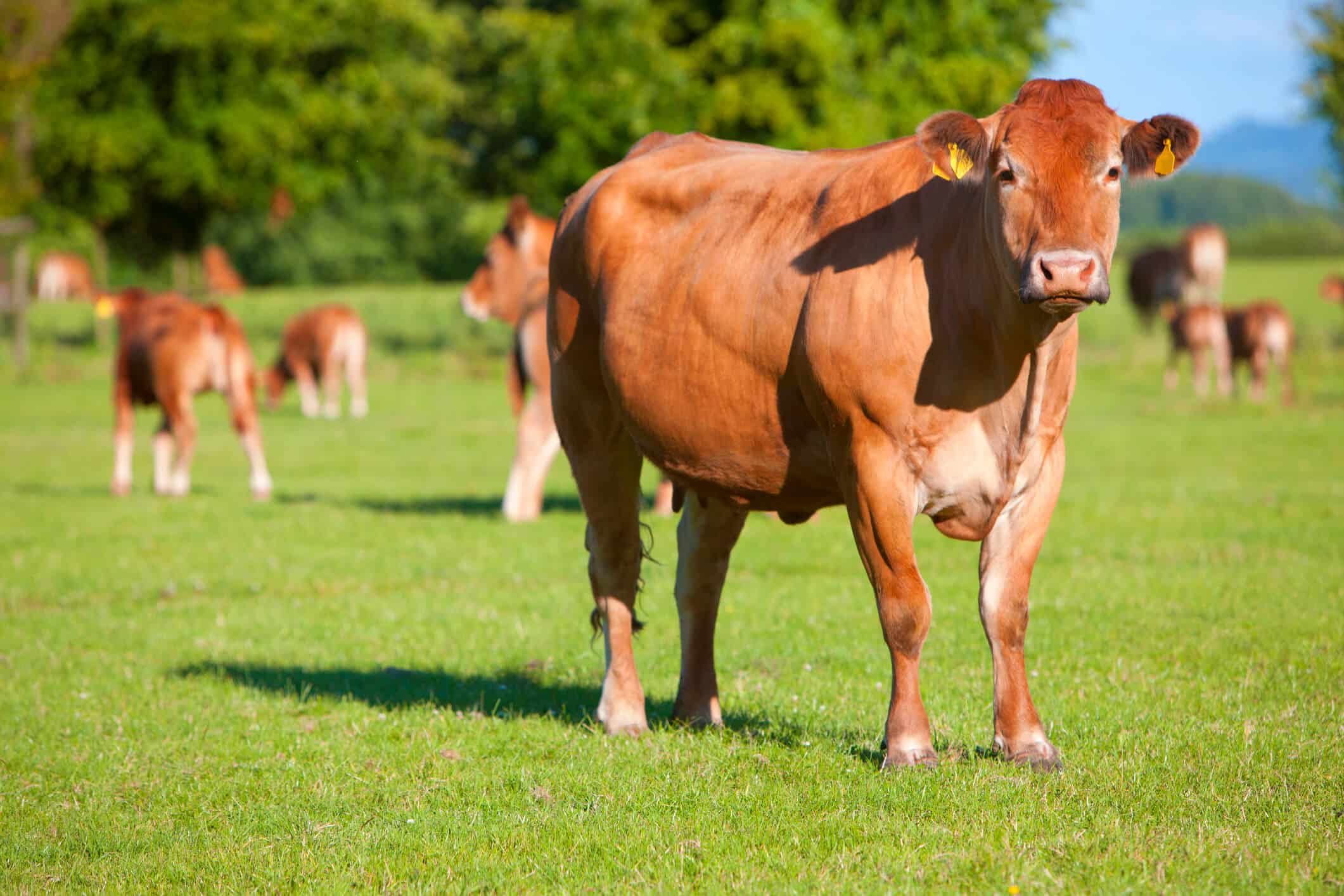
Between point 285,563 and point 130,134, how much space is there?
95.9 feet

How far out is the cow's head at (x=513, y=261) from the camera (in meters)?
15.0

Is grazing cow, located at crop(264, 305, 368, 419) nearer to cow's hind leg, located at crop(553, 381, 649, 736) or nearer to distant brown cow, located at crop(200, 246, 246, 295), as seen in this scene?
distant brown cow, located at crop(200, 246, 246, 295)

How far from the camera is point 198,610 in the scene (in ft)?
31.3

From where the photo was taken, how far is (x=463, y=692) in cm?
709

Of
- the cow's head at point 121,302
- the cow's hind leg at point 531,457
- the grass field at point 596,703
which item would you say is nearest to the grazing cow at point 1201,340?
the grass field at point 596,703

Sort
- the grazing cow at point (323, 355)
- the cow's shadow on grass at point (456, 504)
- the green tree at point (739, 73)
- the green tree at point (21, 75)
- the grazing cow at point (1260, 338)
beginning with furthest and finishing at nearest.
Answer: the green tree at point (21, 75) → the green tree at point (739, 73) → the grazing cow at point (323, 355) → the grazing cow at point (1260, 338) → the cow's shadow on grass at point (456, 504)

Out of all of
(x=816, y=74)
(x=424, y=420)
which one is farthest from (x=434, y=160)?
(x=424, y=420)

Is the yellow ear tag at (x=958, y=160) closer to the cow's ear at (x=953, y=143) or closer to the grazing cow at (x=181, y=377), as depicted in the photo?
the cow's ear at (x=953, y=143)

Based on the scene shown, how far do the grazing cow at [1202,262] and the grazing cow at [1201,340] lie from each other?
11.0 metres

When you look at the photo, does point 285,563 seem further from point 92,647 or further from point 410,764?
point 410,764

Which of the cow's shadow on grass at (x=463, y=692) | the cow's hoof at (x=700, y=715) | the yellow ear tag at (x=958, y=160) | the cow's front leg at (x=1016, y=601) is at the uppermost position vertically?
the yellow ear tag at (x=958, y=160)

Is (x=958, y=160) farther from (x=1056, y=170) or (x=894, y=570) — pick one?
(x=894, y=570)

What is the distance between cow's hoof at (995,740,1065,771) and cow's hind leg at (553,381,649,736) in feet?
5.87

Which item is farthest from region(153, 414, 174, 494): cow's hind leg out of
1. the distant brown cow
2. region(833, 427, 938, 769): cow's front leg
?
the distant brown cow
